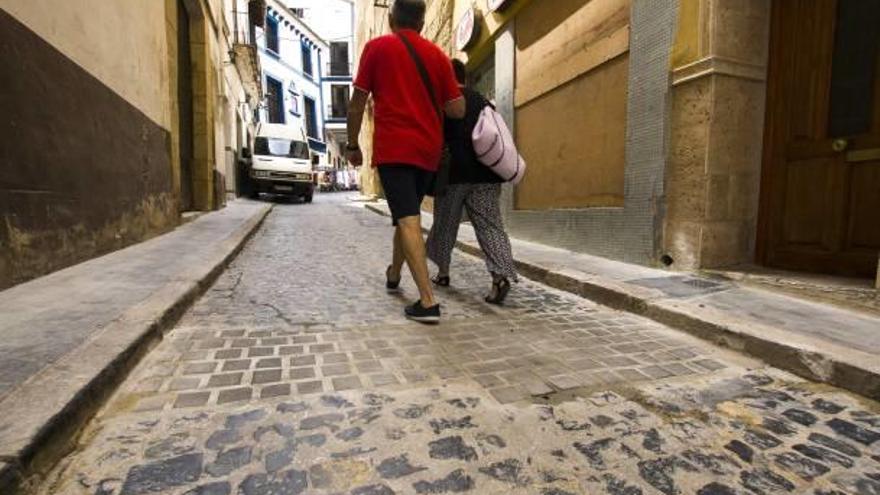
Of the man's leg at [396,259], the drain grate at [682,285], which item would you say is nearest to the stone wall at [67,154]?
the man's leg at [396,259]

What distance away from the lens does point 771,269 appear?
421cm

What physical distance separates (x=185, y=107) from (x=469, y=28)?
5600 millimetres

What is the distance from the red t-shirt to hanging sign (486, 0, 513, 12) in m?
4.55

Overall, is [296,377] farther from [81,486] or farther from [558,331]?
[558,331]

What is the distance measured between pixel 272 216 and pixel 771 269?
9.92 meters

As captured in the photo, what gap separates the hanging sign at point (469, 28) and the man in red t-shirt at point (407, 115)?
18.4 ft

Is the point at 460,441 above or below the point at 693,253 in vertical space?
below

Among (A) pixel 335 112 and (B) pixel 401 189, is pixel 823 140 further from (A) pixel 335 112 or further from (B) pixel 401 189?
(A) pixel 335 112

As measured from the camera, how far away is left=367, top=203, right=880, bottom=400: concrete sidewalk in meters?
2.24

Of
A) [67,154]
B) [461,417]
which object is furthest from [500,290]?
[67,154]

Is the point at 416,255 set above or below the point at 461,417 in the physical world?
above

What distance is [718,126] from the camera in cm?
411

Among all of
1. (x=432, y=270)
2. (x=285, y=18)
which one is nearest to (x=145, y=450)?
(x=432, y=270)

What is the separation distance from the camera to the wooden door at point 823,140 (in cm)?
364
